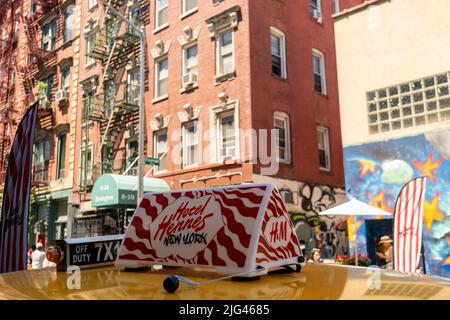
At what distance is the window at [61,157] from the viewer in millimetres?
24766

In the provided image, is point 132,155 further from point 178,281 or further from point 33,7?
point 178,281

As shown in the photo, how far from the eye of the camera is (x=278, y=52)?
18.0 metres

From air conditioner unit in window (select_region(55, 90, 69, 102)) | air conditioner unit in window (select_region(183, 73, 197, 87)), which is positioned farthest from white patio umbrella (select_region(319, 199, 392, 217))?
air conditioner unit in window (select_region(55, 90, 69, 102))

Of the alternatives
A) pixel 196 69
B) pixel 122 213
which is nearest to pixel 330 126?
pixel 196 69

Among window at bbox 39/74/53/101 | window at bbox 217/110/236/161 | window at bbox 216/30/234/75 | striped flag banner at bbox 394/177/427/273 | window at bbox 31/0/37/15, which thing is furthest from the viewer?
window at bbox 31/0/37/15

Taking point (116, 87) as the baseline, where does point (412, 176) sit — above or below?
below

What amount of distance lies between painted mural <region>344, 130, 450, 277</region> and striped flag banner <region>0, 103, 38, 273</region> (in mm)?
10206

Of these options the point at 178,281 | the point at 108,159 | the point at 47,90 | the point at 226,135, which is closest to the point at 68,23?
the point at 47,90

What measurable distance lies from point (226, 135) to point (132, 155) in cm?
595

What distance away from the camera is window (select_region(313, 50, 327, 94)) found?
1998cm

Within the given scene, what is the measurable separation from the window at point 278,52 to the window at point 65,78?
1385 centimetres

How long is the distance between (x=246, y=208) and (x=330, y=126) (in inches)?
692

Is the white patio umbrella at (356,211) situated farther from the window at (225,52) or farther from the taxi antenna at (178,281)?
the taxi antenna at (178,281)

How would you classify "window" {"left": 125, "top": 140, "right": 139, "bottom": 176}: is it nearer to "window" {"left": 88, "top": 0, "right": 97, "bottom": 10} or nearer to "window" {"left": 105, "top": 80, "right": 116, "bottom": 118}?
"window" {"left": 105, "top": 80, "right": 116, "bottom": 118}
